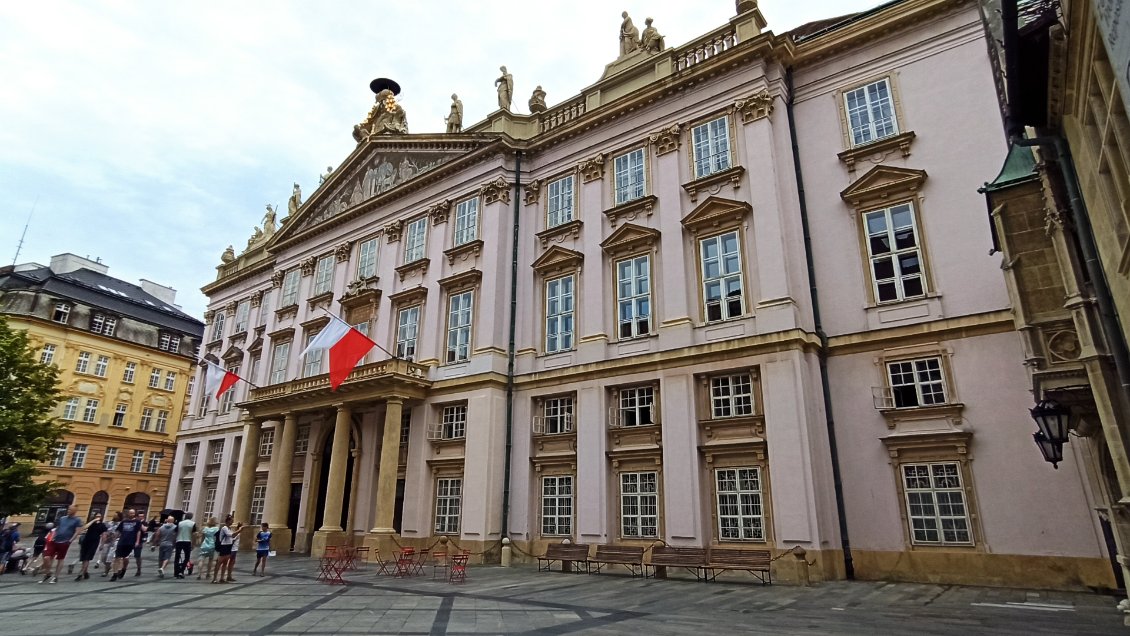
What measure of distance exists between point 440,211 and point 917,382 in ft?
67.9

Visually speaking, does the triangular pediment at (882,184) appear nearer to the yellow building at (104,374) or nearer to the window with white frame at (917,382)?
the window with white frame at (917,382)

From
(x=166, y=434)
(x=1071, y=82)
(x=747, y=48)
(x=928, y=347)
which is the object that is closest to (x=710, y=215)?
(x=747, y=48)

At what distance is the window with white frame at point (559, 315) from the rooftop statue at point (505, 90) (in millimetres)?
9319

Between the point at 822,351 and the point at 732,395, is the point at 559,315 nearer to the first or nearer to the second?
the point at 732,395

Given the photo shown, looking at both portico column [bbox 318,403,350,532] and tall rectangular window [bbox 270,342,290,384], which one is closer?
portico column [bbox 318,403,350,532]

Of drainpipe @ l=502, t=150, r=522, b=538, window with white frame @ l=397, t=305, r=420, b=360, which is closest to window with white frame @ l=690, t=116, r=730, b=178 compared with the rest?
drainpipe @ l=502, t=150, r=522, b=538

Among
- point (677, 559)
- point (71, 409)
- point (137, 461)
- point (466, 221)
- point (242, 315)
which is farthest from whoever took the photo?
point (137, 461)

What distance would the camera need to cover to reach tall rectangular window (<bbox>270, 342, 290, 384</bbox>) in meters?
34.0

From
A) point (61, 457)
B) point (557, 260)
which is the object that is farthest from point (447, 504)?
point (61, 457)

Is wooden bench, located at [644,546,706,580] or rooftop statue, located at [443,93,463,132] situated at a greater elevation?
rooftop statue, located at [443,93,463,132]

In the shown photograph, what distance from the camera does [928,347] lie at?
1692cm

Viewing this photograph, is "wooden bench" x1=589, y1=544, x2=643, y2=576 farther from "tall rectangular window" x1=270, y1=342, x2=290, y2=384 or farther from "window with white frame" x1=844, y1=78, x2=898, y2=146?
"tall rectangular window" x1=270, y1=342, x2=290, y2=384

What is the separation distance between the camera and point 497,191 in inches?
1051

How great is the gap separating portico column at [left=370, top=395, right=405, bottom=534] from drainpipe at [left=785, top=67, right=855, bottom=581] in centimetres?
1565
